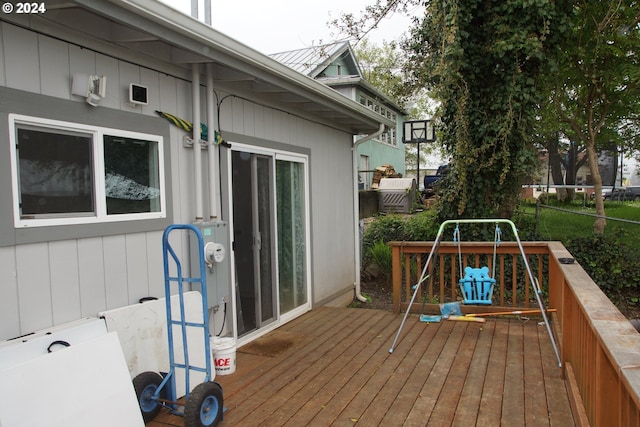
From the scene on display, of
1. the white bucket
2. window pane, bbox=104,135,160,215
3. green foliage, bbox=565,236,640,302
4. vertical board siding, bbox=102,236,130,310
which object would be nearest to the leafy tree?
green foliage, bbox=565,236,640,302

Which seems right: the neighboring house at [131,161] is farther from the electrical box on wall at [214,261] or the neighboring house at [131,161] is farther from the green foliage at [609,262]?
the green foliage at [609,262]

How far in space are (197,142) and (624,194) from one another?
21083mm

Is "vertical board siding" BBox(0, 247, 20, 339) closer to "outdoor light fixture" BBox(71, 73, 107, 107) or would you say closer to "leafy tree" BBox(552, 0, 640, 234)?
"outdoor light fixture" BBox(71, 73, 107, 107)

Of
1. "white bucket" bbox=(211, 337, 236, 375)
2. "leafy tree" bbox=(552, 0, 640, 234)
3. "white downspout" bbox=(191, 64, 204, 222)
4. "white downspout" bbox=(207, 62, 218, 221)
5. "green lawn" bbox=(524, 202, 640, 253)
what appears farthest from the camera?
"green lawn" bbox=(524, 202, 640, 253)

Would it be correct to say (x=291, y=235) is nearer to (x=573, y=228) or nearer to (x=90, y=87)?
(x=90, y=87)

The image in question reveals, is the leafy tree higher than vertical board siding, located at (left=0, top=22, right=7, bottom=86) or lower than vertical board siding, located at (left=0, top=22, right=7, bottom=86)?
higher

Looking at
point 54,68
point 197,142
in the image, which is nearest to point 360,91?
point 197,142

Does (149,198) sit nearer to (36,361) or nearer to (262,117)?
(36,361)

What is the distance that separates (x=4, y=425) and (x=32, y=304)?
0.73 meters

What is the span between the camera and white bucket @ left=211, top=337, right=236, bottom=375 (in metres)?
3.25

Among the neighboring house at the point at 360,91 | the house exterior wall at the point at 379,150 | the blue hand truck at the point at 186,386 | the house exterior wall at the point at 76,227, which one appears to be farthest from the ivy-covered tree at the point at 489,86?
the house exterior wall at the point at 379,150

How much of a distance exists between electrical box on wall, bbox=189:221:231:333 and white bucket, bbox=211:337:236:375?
26 centimetres

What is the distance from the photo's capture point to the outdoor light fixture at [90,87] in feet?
8.44

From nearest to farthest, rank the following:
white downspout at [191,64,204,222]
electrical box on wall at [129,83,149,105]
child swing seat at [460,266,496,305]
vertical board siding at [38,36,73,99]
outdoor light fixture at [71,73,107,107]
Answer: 1. vertical board siding at [38,36,73,99]
2. outdoor light fixture at [71,73,107,107]
3. electrical box on wall at [129,83,149,105]
4. white downspout at [191,64,204,222]
5. child swing seat at [460,266,496,305]
